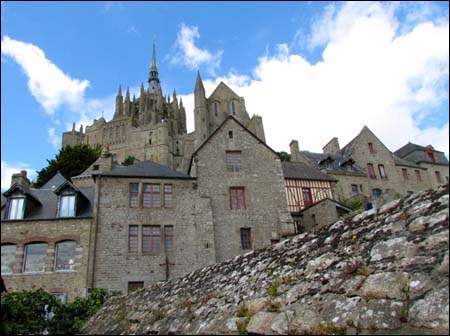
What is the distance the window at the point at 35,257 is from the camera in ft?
57.2

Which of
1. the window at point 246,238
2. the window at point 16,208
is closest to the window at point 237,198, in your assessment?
the window at point 246,238

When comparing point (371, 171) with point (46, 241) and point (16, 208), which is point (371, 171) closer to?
point (46, 241)

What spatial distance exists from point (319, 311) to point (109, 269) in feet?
55.2

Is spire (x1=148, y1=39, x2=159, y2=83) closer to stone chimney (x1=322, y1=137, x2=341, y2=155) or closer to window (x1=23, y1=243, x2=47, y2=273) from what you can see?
stone chimney (x1=322, y1=137, x2=341, y2=155)

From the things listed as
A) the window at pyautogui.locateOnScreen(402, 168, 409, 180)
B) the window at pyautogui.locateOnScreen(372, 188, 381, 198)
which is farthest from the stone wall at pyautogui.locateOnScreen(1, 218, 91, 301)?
the window at pyautogui.locateOnScreen(402, 168, 409, 180)

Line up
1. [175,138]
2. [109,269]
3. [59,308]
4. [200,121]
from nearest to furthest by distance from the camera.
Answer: [59,308] < [109,269] < [200,121] < [175,138]

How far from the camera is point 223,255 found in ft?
64.7

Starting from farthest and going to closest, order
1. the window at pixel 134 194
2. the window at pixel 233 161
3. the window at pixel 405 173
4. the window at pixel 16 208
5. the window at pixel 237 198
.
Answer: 1. the window at pixel 405 173
2. the window at pixel 233 161
3. the window at pixel 237 198
4. the window at pixel 134 194
5. the window at pixel 16 208

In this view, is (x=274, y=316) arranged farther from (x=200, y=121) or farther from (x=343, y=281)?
(x=200, y=121)

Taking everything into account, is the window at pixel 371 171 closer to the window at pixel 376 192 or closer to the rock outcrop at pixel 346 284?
the window at pixel 376 192

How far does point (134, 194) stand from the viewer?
20016mm

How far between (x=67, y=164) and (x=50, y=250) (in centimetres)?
2382

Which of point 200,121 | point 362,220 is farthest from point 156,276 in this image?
point 200,121

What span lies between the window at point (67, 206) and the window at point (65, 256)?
152 centimetres
